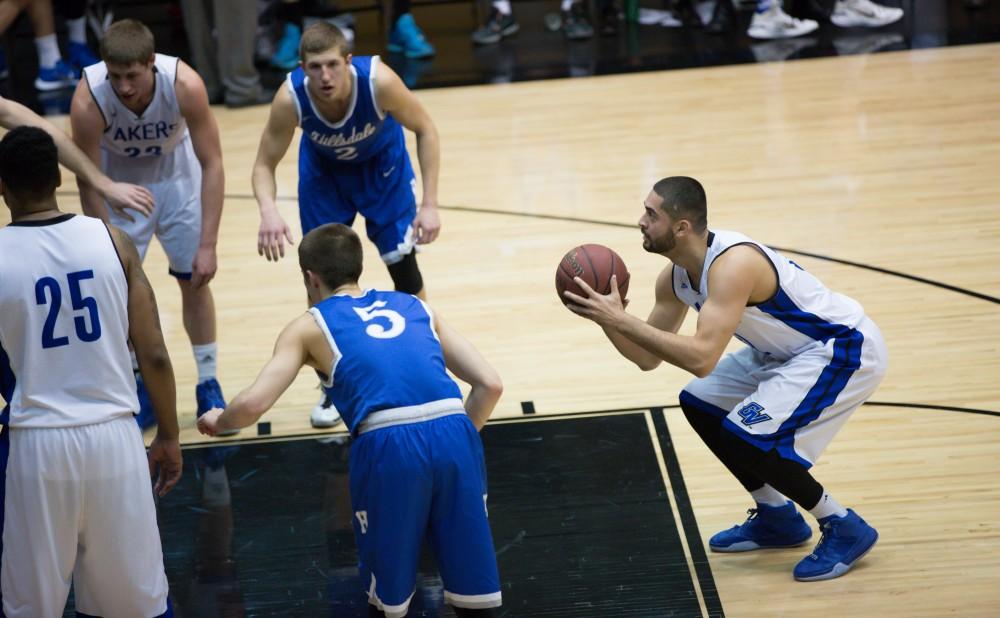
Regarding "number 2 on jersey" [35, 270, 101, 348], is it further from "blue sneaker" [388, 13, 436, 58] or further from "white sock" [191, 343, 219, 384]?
"blue sneaker" [388, 13, 436, 58]

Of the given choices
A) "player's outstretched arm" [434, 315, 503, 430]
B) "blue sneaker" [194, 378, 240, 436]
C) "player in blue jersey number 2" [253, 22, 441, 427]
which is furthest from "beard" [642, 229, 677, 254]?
"blue sneaker" [194, 378, 240, 436]

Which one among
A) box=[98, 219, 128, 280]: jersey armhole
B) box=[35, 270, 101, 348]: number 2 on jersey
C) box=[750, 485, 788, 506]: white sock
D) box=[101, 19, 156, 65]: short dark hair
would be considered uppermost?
box=[101, 19, 156, 65]: short dark hair

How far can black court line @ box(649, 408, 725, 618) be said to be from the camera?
13.6ft

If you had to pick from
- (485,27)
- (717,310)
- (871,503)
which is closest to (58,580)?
(717,310)

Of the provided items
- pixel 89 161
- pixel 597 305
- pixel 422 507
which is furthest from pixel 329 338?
pixel 89 161

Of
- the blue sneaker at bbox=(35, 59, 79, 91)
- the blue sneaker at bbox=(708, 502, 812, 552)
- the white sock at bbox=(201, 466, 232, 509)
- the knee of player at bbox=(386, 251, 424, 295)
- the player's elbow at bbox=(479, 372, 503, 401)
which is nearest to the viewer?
the player's elbow at bbox=(479, 372, 503, 401)

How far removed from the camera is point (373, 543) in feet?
11.3

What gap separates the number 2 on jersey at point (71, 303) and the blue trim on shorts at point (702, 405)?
80.5 inches

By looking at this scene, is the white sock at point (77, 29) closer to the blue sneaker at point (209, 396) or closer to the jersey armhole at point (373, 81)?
the blue sneaker at point (209, 396)

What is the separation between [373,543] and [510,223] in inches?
173

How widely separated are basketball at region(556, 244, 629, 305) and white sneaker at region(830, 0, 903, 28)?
8.15 m

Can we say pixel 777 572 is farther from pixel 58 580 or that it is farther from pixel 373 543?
pixel 58 580

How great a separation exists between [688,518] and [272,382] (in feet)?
6.22

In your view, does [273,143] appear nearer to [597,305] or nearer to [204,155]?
[204,155]
